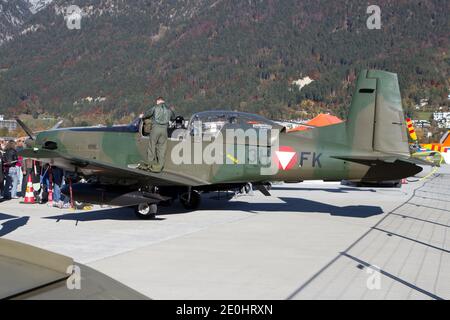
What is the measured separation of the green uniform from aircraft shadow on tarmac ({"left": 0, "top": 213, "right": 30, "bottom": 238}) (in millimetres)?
2714

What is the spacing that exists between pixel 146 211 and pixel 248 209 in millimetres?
2839

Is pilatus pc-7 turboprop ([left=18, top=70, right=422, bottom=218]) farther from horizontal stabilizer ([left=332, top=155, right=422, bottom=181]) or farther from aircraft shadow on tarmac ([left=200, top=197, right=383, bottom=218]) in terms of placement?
aircraft shadow on tarmac ([left=200, top=197, right=383, bottom=218])

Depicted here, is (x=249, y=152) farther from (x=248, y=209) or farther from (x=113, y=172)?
(x=113, y=172)

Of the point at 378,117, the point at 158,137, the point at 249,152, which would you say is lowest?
the point at 249,152

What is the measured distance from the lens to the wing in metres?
9.46

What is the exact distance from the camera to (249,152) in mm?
11086

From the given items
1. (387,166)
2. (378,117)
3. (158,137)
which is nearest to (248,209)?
(158,137)

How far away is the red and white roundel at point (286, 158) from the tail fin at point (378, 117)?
120cm

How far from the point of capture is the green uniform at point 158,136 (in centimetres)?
1080

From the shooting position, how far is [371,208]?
13148 mm
